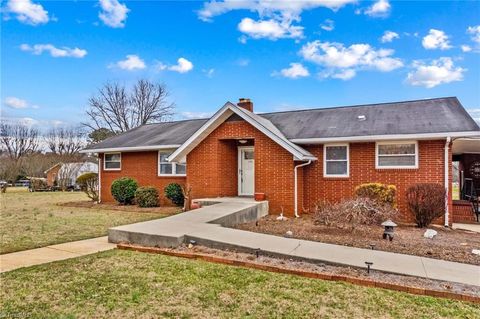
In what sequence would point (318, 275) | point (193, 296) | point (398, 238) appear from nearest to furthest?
point (193, 296)
point (318, 275)
point (398, 238)

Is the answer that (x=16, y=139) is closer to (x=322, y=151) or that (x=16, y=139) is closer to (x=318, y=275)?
(x=322, y=151)

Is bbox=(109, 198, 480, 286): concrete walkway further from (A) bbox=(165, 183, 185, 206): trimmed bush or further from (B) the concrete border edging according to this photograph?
(A) bbox=(165, 183, 185, 206): trimmed bush

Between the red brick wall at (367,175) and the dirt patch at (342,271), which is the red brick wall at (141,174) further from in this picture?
the dirt patch at (342,271)

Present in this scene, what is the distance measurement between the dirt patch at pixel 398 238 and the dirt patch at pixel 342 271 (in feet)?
5.46

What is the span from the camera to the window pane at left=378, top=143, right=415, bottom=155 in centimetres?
1214

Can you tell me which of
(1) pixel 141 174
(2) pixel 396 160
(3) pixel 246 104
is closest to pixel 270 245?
(2) pixel 396 160

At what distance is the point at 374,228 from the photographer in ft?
32.0

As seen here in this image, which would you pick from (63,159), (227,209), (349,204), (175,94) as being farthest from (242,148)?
(63,159)

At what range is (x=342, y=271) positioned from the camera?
5824mm

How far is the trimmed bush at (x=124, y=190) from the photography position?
55.6 feet

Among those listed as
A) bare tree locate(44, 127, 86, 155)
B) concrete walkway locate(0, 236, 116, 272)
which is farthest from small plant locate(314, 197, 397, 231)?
bare tree locate(44, 127, 86, 155)

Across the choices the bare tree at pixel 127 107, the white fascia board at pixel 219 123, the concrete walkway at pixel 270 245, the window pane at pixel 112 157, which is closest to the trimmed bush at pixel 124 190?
the window pane at pixel 112 157

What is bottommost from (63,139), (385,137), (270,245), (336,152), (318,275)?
(318,275)

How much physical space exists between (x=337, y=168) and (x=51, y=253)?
9.97 metres
